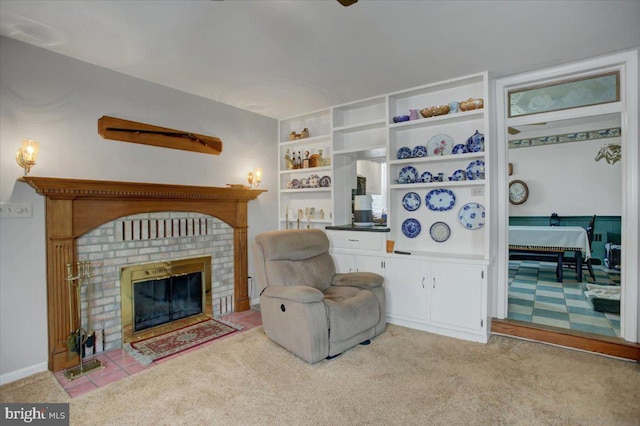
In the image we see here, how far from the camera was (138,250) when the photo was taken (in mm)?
3129

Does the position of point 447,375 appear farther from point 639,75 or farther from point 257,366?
point 639,75

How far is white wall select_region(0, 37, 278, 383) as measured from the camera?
7.87 feet

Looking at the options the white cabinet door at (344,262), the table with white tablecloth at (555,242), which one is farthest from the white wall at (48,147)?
the table with white tablecloth at (555,242)

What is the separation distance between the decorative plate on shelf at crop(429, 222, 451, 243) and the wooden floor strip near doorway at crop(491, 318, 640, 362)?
0.93m

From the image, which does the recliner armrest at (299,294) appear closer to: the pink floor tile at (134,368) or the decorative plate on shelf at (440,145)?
the pink floor tile at (134,368)

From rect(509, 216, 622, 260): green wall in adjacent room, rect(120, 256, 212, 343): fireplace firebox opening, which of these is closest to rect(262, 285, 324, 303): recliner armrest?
rect(120, 256, 212, 343): fireplace firebox opening

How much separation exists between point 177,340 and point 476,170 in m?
3.38

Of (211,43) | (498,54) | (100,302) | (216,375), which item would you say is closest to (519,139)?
(498,54)

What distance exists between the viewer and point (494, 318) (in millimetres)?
3225

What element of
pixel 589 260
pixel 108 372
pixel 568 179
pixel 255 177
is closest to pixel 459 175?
pixel 255 177

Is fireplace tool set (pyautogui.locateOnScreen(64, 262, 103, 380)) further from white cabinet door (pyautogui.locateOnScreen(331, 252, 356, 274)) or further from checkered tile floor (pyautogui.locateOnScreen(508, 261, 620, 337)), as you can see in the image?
checkered tile floor (pyautogui.locateOnScreen(508, 261, 620, 337))

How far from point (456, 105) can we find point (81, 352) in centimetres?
398

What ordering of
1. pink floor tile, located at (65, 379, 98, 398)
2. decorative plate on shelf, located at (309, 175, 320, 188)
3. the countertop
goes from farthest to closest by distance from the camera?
1. decorative plate on shelf, located at (309, 175, 320, 188)
2. the countertop
3. pink floor tile, located at (65, 379, 98, 398)

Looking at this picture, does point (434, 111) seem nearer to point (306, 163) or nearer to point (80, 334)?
point (306, 163)
